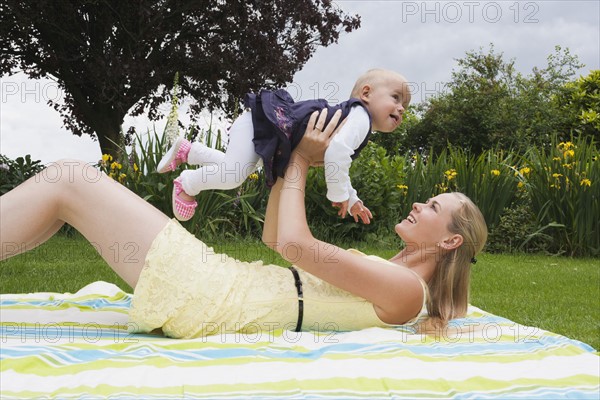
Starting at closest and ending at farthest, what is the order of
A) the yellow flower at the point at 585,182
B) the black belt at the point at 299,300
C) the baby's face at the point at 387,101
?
the black belt at the point at 299,300, the baby's face at the point at 387,101, the yellow flower at the point at 585,182

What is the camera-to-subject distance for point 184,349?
2.36 metres

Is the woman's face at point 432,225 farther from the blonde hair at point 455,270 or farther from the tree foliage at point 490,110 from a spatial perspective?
A: the tree foliage at point 490,110

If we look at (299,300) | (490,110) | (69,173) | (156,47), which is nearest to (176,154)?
(69,173)

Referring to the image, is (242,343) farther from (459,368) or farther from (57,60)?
(57,60)

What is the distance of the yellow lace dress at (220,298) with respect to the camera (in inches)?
97.9

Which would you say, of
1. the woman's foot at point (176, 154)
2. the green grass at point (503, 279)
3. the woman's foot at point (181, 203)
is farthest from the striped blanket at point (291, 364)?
the green grass at point (503, 279)

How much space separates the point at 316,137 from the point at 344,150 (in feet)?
0.41

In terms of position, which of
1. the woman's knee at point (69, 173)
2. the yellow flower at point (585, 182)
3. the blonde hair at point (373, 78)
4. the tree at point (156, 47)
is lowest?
the woman's knee at point (69, 173)

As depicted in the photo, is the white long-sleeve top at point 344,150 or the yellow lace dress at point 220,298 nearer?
the yellow lace dress at point 220,298

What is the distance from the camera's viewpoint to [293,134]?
2.84 meters

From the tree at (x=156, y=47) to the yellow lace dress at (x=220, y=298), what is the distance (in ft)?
34.4

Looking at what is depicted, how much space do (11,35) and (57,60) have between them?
1.32 meters

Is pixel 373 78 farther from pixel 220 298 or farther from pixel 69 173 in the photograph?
pixel 69 173

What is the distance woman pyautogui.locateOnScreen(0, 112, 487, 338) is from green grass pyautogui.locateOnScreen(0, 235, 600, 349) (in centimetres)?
190
